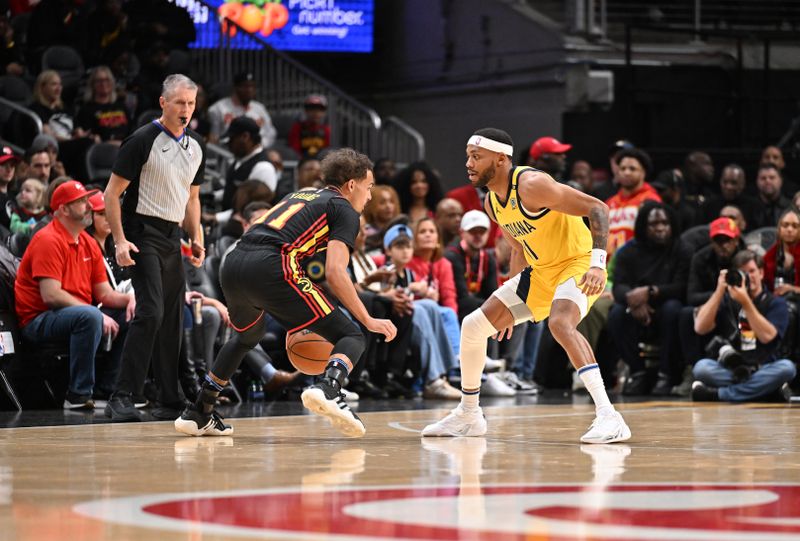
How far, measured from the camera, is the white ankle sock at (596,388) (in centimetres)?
673

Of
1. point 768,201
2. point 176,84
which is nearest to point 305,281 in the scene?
point 176,84

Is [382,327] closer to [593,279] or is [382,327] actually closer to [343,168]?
[343,168]

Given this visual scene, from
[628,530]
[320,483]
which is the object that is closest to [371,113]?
[320,483]

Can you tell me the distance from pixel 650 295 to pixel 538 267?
4502 mm

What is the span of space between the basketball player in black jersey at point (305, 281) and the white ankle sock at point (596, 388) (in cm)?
101

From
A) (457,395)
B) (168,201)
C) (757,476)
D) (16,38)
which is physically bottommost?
(457,395)

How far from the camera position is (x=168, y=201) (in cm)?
808

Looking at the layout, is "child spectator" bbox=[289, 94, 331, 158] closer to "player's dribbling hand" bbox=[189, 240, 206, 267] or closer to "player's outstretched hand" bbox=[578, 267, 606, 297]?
"player's dribbling hand" bbox=[189, 240, 206, 267]

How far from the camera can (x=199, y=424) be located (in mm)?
6953

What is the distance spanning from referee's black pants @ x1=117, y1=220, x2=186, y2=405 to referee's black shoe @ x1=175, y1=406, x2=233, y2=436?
106 centimetres

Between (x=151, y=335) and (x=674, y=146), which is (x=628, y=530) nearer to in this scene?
(x=151, y=335)

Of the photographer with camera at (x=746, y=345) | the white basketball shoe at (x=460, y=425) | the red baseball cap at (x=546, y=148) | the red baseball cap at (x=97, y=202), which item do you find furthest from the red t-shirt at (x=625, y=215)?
the white basketball shoe at (x=460, y=425)

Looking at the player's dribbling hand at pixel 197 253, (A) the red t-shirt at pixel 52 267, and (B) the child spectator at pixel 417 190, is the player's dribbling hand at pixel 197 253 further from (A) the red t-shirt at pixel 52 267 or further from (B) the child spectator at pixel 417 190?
(B) the child spectator at pixel 417 190

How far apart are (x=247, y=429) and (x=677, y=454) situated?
2489 millimetres
